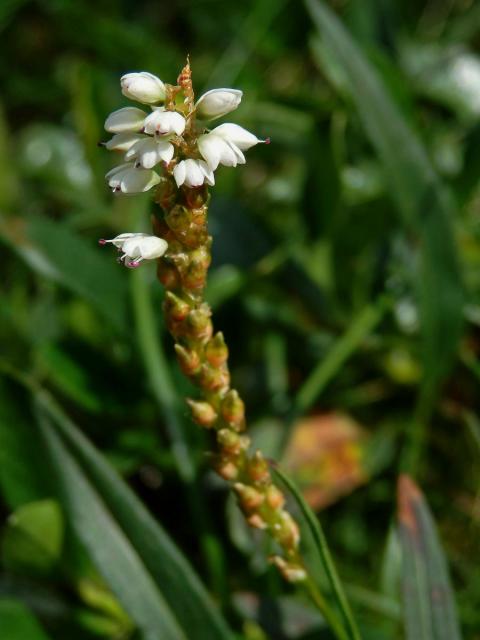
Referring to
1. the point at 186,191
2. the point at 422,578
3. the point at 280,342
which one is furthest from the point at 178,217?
the point at 280,342

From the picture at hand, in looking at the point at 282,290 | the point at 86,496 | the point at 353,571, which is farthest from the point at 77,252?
the point at 353,571

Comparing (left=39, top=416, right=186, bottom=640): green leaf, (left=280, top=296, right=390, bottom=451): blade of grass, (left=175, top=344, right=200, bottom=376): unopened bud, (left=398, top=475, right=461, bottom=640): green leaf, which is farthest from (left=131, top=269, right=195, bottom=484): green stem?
(left=175, top=344, right=200, bottom=376): unopened bud

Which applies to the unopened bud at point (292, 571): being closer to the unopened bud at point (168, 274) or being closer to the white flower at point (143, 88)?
the unopened bud at point (168, 274)

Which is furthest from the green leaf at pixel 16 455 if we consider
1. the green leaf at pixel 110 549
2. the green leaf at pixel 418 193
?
the green leaf at pixel 418 193

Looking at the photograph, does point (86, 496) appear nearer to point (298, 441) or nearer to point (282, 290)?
point (298, 441)

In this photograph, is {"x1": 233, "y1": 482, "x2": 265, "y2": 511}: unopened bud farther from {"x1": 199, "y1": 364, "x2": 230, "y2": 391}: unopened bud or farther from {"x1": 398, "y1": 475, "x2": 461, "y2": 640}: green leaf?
{"x1": 398, "y1": 475, "x2": 461, "y2": 640}: green leaf

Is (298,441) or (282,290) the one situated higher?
(282,290)
